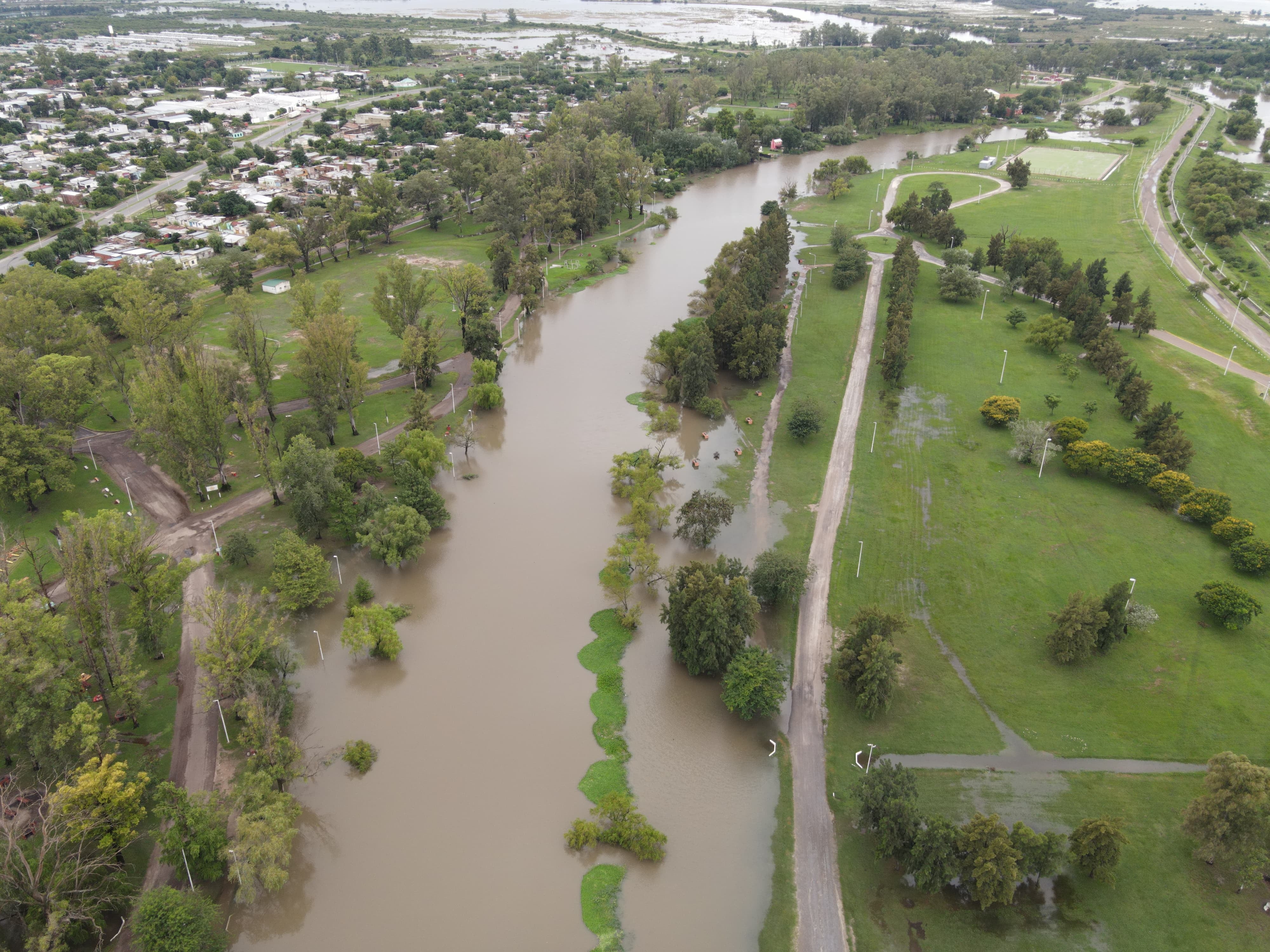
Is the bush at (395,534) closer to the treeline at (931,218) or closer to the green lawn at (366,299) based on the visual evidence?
the green lawn at (366,299)

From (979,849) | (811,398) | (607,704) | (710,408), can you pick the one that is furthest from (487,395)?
(979,849)

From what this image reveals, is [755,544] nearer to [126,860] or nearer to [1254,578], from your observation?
[1254,578]

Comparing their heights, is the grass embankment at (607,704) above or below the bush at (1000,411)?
below

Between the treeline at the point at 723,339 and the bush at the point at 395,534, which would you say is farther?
the treeline at the point at 723,339

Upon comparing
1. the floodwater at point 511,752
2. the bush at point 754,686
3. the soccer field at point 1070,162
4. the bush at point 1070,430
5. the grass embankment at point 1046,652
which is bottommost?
the floodwater at point 511,752

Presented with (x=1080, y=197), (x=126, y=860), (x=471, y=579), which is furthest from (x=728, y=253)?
(x=126, y=860)

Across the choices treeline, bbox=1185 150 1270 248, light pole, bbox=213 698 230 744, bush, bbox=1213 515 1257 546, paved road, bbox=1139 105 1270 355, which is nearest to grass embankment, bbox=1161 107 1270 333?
treeline, bbox=1185 150 1270 248

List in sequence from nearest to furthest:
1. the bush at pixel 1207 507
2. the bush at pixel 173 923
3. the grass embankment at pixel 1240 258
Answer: the bush at pixel 173 923, the bush at pixel 1207 507, the grass embankment at pixel 1240 258

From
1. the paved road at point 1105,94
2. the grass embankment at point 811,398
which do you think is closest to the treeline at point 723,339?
the grass embankment at point 811,398
